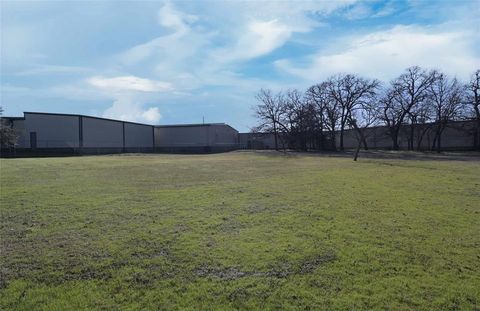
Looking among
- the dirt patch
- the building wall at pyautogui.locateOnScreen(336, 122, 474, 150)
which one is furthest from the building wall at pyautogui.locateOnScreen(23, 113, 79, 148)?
the dirt patch

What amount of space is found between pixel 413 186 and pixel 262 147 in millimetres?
62284

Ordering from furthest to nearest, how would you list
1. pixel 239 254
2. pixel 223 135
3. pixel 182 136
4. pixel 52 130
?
1. pixel 223 135
2. pixel 182 136
3. pixel 52 130
4. pixel 239 254

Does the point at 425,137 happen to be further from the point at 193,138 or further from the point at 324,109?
the point at 193,138

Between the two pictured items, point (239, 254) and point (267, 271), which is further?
point (239, 254)

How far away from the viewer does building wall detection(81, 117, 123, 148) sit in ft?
179

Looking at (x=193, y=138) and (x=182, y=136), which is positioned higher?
(x=182, y=136)

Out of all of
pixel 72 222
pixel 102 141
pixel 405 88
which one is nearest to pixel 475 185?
pixel 72 222

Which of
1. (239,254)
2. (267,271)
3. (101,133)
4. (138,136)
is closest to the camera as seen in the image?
(267,271)

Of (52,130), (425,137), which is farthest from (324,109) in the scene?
(52,130)

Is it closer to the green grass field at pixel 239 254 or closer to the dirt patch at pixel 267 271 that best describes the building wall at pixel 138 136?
the green grass field at pixel 239 254

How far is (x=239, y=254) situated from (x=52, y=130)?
53388 mm

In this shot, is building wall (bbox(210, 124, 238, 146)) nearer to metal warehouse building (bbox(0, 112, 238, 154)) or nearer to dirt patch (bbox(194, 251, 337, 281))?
metal warehouse building (bbox(0, 112, 238, 154))

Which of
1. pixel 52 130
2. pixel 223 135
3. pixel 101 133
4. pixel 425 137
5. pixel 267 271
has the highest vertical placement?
pixel 52 130

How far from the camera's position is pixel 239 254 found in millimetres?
5363
